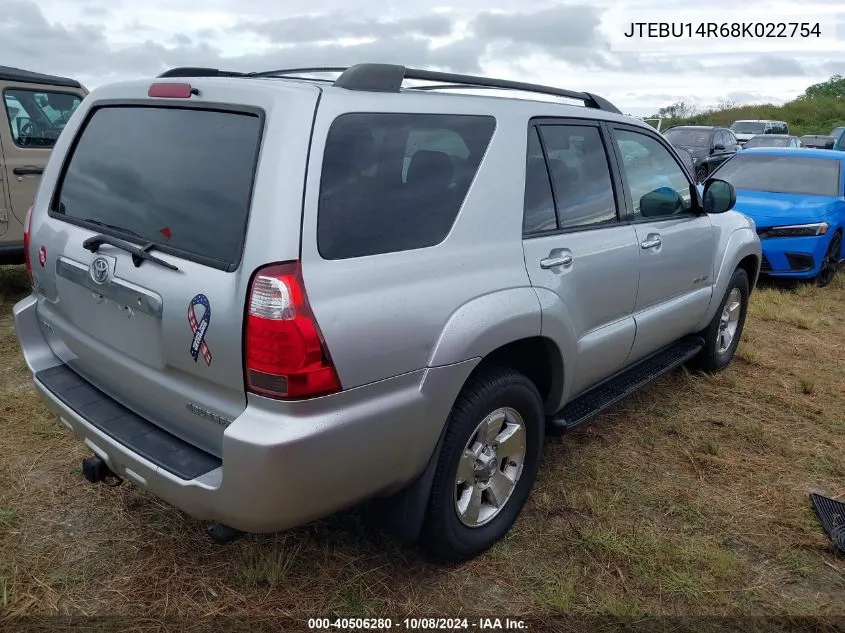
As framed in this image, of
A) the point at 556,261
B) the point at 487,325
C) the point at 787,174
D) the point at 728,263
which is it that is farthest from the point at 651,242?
the point at 787,174

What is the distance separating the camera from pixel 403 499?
2463 millimetres

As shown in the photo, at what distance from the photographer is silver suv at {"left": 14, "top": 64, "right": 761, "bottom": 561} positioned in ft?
6.67

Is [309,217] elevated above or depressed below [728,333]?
above

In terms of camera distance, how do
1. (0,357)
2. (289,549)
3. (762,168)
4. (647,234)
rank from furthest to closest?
1. (762,168)
2. (0,357)
3. (647,234)
4. (289,549)

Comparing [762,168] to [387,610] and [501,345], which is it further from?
[387,610]

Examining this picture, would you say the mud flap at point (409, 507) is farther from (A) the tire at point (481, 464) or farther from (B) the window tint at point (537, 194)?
(B) the window tint at point (537, 194)

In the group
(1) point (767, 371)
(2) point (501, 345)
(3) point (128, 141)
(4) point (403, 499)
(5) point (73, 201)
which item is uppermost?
(3) point (128, 141)

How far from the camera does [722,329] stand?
16.1 ft

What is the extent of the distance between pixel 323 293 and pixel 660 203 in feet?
7.77

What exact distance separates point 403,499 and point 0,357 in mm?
3706

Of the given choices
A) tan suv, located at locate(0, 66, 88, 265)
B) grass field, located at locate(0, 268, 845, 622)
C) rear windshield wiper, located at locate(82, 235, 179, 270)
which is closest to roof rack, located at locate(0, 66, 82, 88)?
tan suv, located at locate(0, 66, 88, 265)

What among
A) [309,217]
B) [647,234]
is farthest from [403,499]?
[647,234]

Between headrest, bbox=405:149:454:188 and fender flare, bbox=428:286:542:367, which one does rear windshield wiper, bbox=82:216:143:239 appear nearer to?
headrest, bbox=405:149:454:188

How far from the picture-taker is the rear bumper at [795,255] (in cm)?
739
